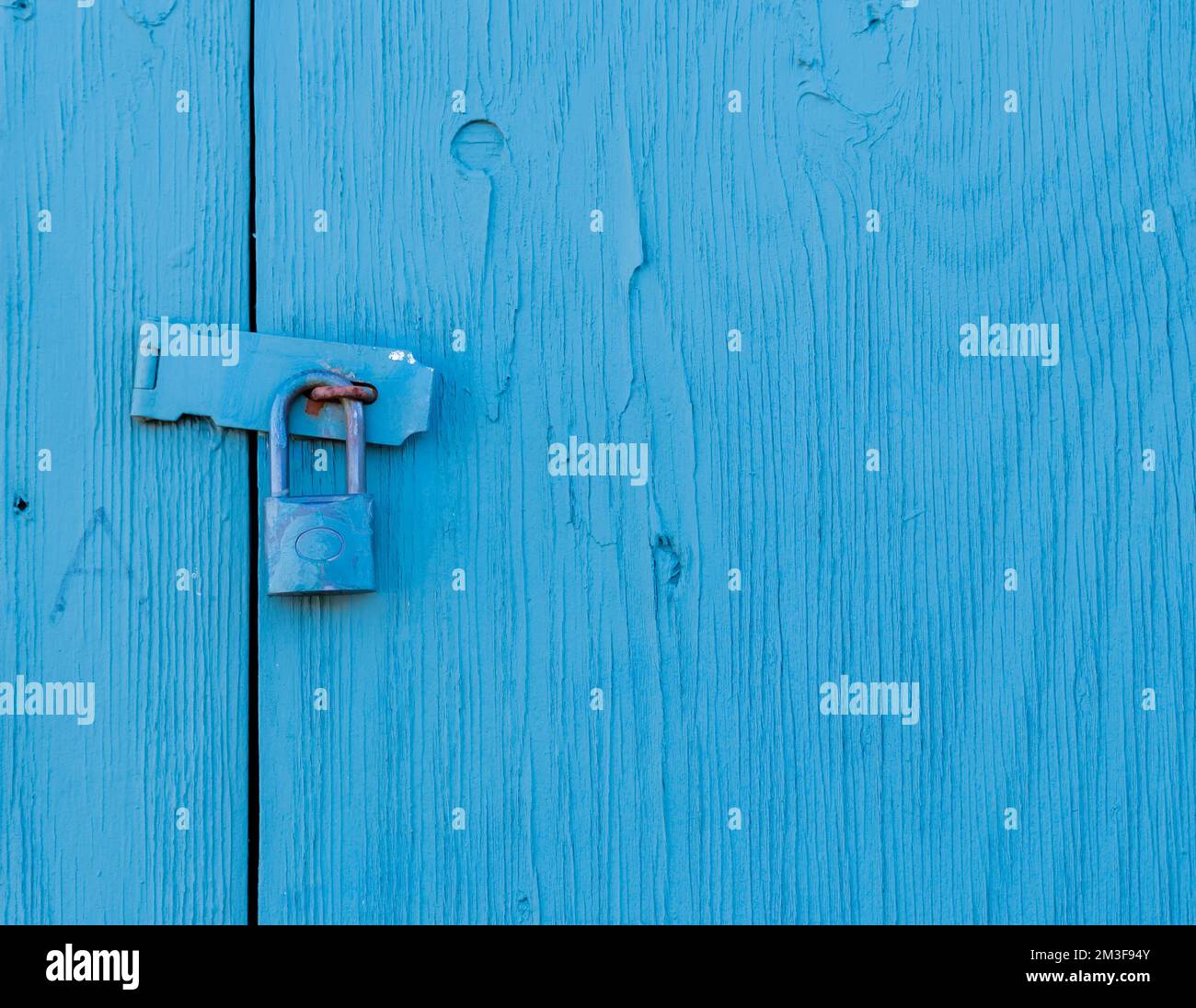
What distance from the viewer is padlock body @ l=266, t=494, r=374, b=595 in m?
1.05

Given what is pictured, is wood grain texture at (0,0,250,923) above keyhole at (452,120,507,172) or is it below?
below

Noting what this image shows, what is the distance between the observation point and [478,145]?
115 centimetres

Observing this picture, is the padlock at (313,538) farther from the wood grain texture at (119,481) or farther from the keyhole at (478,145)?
the keyhole at (478,145)

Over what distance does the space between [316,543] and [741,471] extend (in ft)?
1.20

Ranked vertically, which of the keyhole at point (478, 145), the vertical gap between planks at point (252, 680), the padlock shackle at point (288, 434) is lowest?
the vertical gap between planks at point (252, 680)

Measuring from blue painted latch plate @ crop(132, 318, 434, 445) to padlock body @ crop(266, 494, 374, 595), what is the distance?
8 cm

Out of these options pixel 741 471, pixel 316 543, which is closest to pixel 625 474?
pixel 741 471

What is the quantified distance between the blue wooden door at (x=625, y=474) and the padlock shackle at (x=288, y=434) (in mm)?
51

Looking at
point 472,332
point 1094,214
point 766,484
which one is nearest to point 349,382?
point 472,332

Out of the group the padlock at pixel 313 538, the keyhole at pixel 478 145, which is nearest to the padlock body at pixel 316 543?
the padlock at pixel 313 538

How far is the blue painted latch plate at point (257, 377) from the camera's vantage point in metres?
1.10

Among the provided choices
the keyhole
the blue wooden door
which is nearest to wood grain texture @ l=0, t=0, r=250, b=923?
the blue wooden door

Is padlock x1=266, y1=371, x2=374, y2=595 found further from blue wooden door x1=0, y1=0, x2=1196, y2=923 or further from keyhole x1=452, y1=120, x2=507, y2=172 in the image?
keyhole x1=452, y1=120, x2=507, y2=172

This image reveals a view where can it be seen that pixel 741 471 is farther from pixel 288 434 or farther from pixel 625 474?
pixel 288 434
